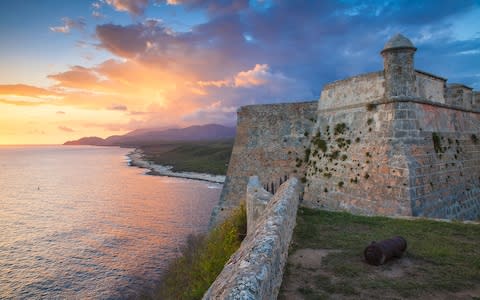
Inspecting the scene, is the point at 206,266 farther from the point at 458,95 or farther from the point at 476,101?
the point at 476,101

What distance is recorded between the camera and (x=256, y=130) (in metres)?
22.9

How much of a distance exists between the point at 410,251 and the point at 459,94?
46.2 feet

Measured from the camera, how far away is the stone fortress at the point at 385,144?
14.0m

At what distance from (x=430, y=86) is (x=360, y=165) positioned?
18.1 ft

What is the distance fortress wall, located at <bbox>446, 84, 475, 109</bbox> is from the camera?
17317mm

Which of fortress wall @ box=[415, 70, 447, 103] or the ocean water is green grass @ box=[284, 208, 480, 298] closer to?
fortress wall @ box=[415, 70, 447, 103]

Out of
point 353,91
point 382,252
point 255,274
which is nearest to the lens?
point 255,274

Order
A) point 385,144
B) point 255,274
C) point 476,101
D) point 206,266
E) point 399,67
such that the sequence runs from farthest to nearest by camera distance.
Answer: point 476,101, point 385,144, point 399,67, point 206,266, point 255,274

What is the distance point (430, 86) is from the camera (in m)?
15.6

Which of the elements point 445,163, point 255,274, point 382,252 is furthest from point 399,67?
point 255,274

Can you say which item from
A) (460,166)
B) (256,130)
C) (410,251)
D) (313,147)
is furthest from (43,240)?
(460,166)

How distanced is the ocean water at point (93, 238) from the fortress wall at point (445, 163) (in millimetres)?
17998

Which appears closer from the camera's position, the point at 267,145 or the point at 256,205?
the point at 256,205

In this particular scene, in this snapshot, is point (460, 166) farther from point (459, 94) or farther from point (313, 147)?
point (313, 147)
